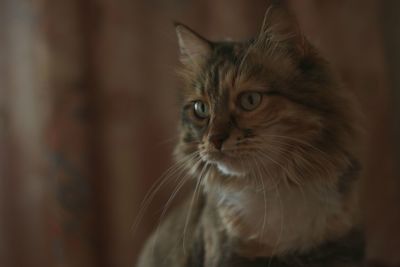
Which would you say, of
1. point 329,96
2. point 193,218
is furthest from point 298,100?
point 193,218

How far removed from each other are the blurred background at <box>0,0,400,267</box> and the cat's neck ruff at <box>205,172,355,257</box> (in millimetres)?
540

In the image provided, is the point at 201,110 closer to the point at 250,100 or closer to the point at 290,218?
the point at 250,100

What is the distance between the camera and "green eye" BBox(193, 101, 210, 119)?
110cm

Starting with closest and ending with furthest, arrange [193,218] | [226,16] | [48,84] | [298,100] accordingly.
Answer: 1. [298,100]
2. [193,218]
3. [48,84]
4. [226,16]

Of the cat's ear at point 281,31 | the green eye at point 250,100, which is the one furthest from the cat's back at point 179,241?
the cat's ear at point 281,31

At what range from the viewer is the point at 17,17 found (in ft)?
4.95

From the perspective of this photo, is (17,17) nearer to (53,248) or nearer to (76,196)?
(76,196)

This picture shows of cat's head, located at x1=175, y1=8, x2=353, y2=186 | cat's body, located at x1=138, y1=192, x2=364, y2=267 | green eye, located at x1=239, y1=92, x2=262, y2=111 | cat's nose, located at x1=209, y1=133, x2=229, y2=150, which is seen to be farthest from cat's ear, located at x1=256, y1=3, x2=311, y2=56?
cat's body, located at x1=138, y1=192, x2=364, y2=267

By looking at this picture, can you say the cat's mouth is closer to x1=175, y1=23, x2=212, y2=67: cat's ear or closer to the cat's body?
the cat's body

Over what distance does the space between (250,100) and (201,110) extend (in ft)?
0.49

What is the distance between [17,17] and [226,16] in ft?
2.27

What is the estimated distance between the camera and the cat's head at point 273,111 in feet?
3.19

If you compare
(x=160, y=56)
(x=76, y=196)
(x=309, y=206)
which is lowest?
(x=76, y=196)

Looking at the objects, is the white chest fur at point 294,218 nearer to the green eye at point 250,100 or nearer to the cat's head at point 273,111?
the cat's head at point 273,111
